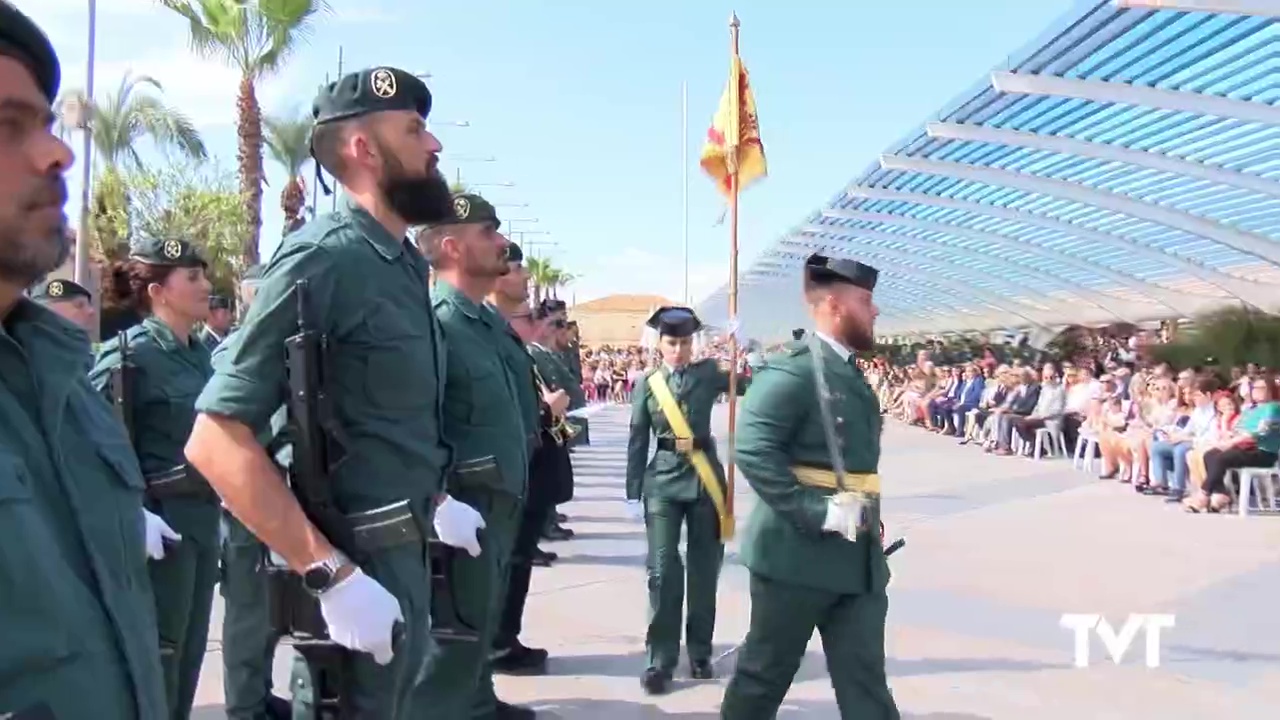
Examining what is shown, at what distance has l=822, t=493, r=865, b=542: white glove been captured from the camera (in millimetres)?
4000

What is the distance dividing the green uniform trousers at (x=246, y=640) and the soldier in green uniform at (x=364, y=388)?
83.5 inches

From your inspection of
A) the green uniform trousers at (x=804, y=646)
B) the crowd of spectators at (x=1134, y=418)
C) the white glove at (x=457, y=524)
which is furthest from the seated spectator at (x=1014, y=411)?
the white glove at (x=457, y=524)

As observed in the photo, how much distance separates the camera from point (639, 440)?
6.38 metres

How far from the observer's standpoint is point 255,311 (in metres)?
2.66

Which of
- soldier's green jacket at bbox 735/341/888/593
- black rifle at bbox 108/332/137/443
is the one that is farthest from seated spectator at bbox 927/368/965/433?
black rifle at bbox 108/332/137/443

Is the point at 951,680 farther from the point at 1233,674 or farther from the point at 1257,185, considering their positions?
the point at 1257,185

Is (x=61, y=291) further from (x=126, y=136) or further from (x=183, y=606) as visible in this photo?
(x=126, y=136)

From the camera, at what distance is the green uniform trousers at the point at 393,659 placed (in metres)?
2.73

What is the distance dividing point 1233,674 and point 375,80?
5.34m

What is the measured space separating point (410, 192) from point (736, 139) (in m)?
4.68

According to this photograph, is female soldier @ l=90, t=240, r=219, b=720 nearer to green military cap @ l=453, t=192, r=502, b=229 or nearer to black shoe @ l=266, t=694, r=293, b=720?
black shoe @ l=266, t=694, r=293, b=720

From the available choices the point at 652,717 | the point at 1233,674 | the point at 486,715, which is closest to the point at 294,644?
the point at 486,715

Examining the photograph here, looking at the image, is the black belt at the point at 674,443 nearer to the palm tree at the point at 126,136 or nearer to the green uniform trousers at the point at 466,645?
the green uniform trousers at the point at 466,645

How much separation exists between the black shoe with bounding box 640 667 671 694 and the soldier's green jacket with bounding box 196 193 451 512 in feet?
10.4
